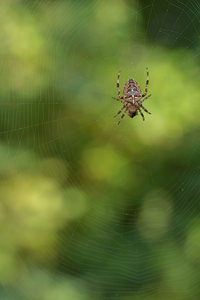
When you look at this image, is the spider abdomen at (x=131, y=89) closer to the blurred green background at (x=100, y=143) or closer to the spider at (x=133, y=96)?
the spider at (x=133, y=96)

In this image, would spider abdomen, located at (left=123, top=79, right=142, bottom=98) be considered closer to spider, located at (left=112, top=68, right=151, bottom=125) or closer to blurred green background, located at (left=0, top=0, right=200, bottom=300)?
spider, located at (left=112, top=68, right=151, bottom=125)

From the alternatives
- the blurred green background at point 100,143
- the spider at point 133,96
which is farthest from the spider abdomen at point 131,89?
the blurred green background at point 100,143

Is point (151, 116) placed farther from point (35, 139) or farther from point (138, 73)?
point (35, 139)

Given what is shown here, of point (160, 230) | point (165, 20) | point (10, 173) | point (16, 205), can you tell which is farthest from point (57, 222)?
point (165, 20)

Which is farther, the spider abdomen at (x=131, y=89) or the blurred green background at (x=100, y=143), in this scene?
the spider abdomen at (x=131, y=89)

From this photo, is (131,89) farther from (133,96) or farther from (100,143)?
(100,143)

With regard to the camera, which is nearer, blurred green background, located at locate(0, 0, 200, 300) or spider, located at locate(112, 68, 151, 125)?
blurred green background, located at locate(0, 0, 200, 300)

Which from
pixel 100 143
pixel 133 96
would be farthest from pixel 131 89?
pixel 100 143

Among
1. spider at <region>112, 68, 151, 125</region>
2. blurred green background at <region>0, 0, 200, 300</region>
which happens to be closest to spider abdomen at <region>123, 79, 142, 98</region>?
spider at <region>112, 68, 151, 125</region>
